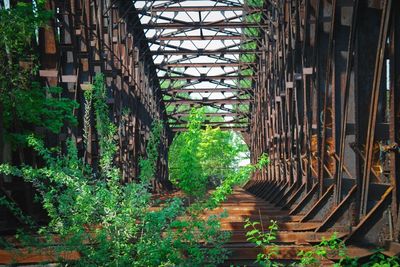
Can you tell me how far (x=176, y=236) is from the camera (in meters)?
7.43

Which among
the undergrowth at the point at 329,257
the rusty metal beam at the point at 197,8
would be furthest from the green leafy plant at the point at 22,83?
the rusty metal beam at the point at 197,8

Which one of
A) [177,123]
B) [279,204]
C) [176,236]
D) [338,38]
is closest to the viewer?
[176,236]

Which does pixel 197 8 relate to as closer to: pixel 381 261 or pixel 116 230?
pixel 116 230

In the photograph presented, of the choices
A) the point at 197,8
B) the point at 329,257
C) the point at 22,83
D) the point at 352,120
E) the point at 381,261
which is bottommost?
the point at 329,257

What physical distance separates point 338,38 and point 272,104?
1633 centimetres

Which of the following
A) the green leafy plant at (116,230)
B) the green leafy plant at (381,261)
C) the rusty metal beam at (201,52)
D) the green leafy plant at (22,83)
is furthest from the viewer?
the rusty metal beam at (201,52)

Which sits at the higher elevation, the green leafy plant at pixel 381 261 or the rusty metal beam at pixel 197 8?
the rusty metal beam at pixel 197 8

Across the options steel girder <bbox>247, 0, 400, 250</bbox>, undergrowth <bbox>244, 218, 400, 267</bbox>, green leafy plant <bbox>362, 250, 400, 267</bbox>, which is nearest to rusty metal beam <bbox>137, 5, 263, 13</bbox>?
steel girder <bbox>247, 0, 400, 250</bbox>

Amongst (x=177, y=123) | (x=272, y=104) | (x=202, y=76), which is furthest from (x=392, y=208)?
(x=177, y=123)

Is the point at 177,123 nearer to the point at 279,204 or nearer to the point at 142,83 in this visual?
the point at 142,83

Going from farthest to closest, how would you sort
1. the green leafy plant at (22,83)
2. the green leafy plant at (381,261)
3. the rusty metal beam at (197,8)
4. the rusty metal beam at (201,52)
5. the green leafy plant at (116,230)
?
the rusty metal beam at (201,52)
the rusty metal beam at (197,8)
the green leafy plant at (22,83)
the green leafy plant at (116,230)
the green leafy plant at (381,261)

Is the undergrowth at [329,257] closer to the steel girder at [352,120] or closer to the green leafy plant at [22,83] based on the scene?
the steel girder at [352,120]

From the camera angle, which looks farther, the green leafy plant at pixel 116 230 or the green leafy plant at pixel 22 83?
the green leafy plant at pixel 22 83

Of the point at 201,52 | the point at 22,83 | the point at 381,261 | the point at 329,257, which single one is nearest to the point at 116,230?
the point at 329,257
